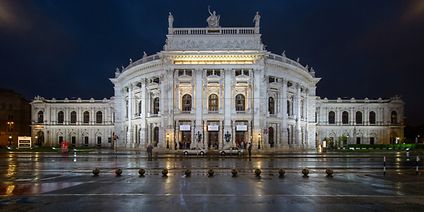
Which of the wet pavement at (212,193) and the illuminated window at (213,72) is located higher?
the illuminated window at (213,72)

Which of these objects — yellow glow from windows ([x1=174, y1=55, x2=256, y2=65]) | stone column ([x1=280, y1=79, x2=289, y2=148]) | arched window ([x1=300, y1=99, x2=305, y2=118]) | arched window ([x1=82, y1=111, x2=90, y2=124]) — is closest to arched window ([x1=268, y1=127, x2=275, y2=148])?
stone column ([x1=280, y1=79, x2=289, y2=148])

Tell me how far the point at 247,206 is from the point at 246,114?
5902 cm

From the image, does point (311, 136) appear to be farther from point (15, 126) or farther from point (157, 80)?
point (15, 126)

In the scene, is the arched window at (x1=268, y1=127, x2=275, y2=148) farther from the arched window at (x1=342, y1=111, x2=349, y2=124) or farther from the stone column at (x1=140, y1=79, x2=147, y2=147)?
the arched window at (x1=342, y1=111, x2=349, y2=124)

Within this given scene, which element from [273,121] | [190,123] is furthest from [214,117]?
A: [273,121]

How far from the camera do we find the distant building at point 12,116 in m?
129

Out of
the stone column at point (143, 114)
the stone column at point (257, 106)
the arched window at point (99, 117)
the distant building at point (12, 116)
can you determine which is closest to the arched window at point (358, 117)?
the stone column at point (257, 106)

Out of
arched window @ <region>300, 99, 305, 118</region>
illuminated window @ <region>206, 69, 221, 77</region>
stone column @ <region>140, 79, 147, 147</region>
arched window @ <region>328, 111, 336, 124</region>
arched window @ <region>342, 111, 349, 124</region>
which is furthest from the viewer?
arched window @ <region>342, 111, 349, 124</region>

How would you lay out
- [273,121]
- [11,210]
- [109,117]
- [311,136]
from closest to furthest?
1. [11,210]
2. [273,121]
3. [311,136]
4. [109,117]

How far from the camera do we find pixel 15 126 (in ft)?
436

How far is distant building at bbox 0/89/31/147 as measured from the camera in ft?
423

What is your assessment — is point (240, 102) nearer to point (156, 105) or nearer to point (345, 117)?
point (156, 105)

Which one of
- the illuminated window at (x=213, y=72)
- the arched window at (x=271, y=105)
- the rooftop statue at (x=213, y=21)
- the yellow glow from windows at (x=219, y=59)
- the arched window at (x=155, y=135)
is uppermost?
the rooftop statue at (x=213, y=21)

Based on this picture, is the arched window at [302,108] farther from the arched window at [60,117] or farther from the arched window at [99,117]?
the arched window at [60,117]
